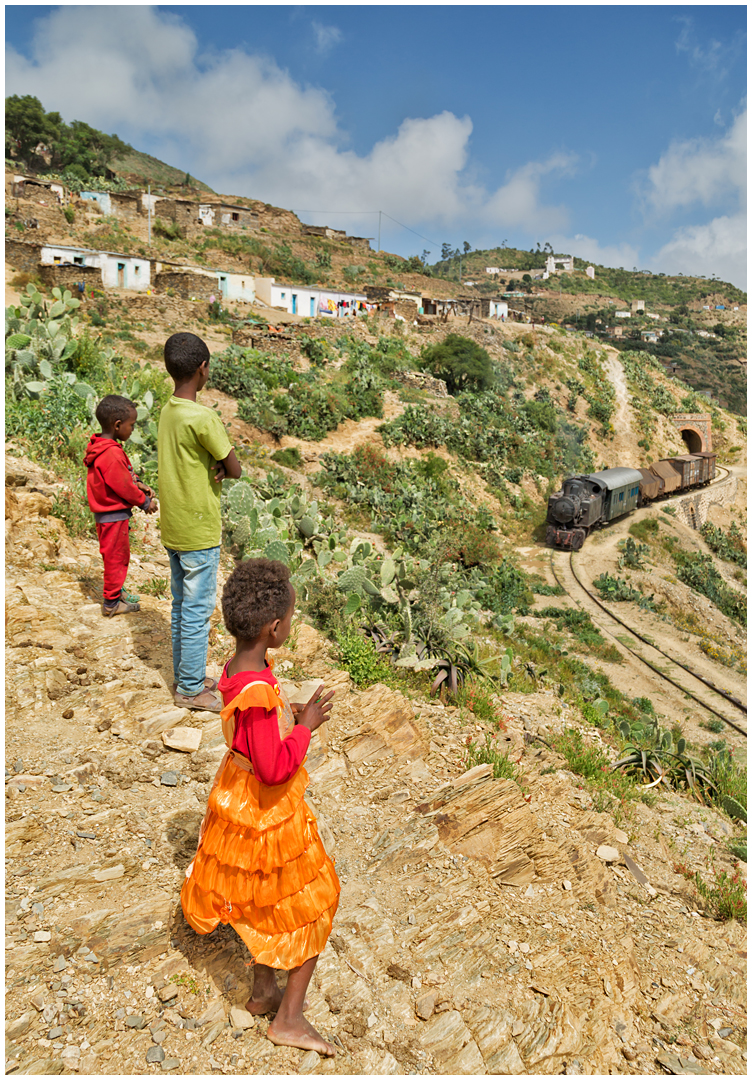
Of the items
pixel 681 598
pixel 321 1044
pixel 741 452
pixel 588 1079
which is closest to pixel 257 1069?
pixel 321 1044

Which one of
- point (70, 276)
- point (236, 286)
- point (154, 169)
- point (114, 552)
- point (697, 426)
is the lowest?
point (114, 552)

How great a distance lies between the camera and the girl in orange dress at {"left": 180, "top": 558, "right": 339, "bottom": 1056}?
211 centimetres

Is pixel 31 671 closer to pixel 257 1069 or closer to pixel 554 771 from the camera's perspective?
pixel 257 1069

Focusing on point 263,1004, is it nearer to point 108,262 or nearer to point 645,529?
point 645,529

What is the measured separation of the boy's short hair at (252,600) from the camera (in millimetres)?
2172

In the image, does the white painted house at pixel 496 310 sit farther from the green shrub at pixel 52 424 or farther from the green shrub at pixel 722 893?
the green shrub at pixel 722 893

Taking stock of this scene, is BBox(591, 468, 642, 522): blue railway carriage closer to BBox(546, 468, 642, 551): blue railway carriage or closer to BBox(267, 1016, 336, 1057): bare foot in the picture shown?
BBox(546, 468, 642, 551): blue railway carriage

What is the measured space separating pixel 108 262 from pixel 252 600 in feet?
90.0

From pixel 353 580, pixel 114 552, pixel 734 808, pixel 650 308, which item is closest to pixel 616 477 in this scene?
pixel 734 808

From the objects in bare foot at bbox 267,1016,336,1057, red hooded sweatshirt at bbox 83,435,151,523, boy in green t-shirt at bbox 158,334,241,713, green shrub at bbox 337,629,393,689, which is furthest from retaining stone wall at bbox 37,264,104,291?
bare foot at bbox 267,1016,336,1057

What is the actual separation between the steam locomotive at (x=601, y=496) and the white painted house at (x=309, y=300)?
16.2m

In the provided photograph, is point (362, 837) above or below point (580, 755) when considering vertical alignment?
above

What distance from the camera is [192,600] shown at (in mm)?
3664

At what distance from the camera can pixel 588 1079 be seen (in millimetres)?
2502
